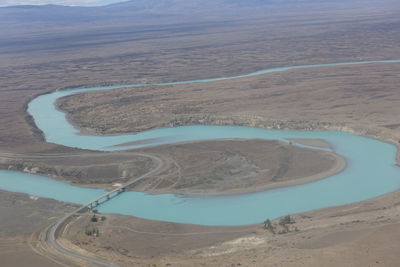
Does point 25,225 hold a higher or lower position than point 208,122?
lower

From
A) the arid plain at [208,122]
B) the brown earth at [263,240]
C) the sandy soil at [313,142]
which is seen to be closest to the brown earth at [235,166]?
the arid plain at [208,122]

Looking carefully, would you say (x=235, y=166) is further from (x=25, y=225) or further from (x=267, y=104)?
(x=267, y=104)

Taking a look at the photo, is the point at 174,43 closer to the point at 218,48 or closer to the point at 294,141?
the point at 218,48

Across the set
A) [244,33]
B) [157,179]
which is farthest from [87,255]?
[244,33]

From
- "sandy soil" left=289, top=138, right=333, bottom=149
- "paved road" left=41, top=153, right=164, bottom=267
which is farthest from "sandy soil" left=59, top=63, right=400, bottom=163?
"paved road" left=41, top=153, right=164, bottom=267

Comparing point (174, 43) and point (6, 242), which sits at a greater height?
point (174, 43)

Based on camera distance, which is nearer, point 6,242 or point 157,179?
point 6,242

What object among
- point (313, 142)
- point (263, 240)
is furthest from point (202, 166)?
point (263, 240)

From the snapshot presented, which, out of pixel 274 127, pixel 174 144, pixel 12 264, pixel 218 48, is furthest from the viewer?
pixel 218 48

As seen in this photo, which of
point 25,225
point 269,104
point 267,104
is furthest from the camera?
point 267,104
